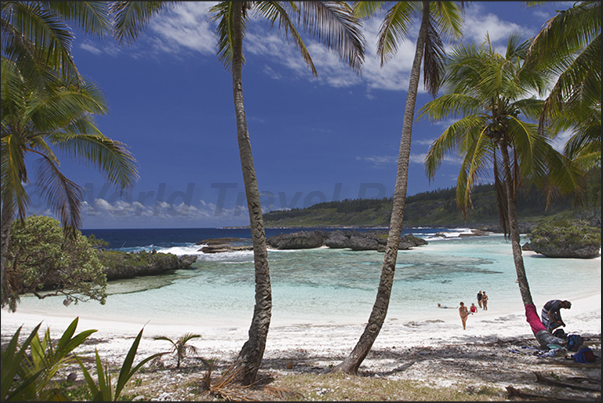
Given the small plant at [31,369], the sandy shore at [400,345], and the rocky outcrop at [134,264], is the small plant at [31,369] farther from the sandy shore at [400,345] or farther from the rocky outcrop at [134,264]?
the rocky outcrop at [134,264]

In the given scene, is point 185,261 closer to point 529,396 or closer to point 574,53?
point 529,396

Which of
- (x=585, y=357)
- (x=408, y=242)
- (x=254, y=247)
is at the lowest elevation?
(x=585, y=357)

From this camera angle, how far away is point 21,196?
5.51 meters

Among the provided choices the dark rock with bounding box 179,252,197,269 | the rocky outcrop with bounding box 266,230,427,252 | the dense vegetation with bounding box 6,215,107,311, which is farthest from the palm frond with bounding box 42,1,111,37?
the rocky outcrop with bounding box 266,230,427,252

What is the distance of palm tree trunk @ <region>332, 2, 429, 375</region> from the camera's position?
5.78 metres

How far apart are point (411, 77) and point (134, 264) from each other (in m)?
24.2

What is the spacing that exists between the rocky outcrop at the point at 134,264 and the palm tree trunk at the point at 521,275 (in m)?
22.7

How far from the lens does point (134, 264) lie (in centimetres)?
2423

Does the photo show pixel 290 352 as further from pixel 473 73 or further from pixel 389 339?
pixel 473 73

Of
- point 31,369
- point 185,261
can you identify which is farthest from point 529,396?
point 185,261

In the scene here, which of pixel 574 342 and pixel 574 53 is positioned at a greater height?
pixel 574 53

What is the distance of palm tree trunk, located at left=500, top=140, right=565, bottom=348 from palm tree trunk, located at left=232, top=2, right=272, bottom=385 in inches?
235

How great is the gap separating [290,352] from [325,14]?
739 centimetres

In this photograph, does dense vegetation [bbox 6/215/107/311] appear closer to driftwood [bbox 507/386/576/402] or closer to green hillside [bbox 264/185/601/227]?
driftwood [bbox 507/386/576/402]
